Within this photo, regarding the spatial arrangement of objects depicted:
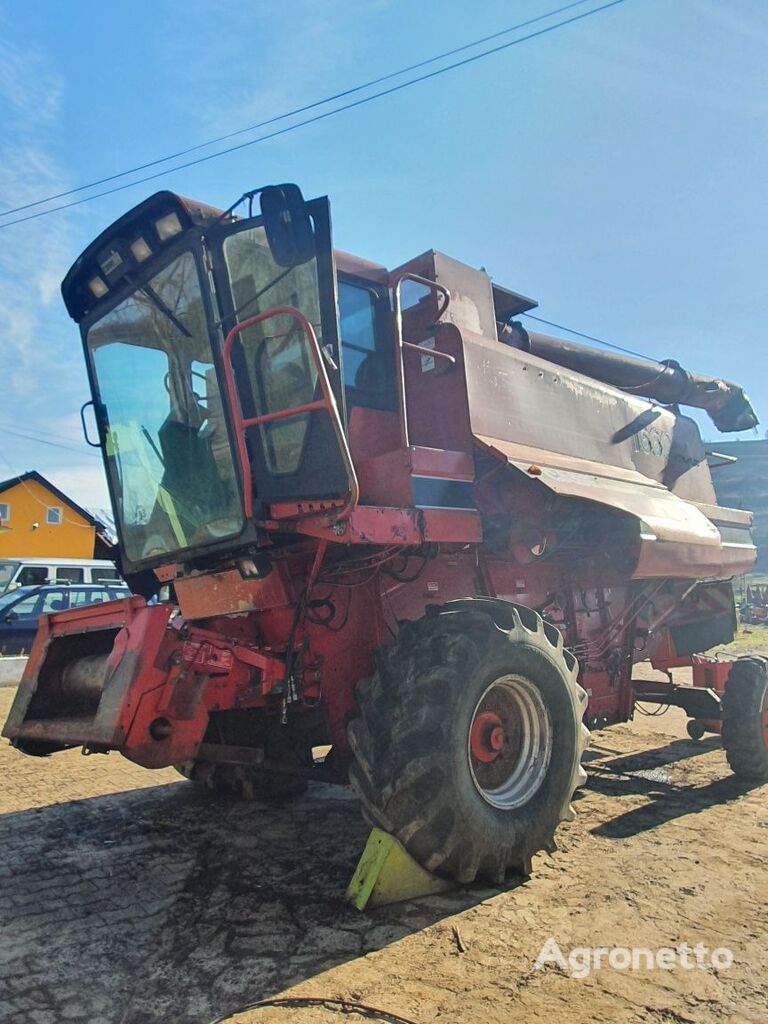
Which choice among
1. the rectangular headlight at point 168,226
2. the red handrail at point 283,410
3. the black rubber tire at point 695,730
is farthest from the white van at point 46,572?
the red handrail at point 283,410

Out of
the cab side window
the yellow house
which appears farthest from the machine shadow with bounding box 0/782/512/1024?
the yellow house

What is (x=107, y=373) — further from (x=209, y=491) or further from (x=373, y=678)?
(x=373, y=678)

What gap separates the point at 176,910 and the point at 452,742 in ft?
4.86

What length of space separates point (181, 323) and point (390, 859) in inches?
116

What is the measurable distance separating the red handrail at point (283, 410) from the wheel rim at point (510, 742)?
51.9 inches

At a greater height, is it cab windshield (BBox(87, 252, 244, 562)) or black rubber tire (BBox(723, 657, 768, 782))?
cab windshield (BBox(87, 252, 244, 562))

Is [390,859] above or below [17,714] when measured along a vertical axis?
below

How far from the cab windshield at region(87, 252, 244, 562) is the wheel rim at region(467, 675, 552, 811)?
165cm

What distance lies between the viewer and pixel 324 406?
3.56 meters

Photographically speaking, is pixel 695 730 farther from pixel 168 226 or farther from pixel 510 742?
pixel 168 226

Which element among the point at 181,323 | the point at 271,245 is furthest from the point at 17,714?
the point at 271,245

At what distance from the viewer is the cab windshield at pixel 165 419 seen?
4.09 metres

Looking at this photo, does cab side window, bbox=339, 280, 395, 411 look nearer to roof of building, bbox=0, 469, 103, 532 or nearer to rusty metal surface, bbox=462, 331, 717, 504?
rusty metal surface, bbox=462, 331, 717, 504

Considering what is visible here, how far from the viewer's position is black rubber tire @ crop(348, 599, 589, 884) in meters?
3.35
